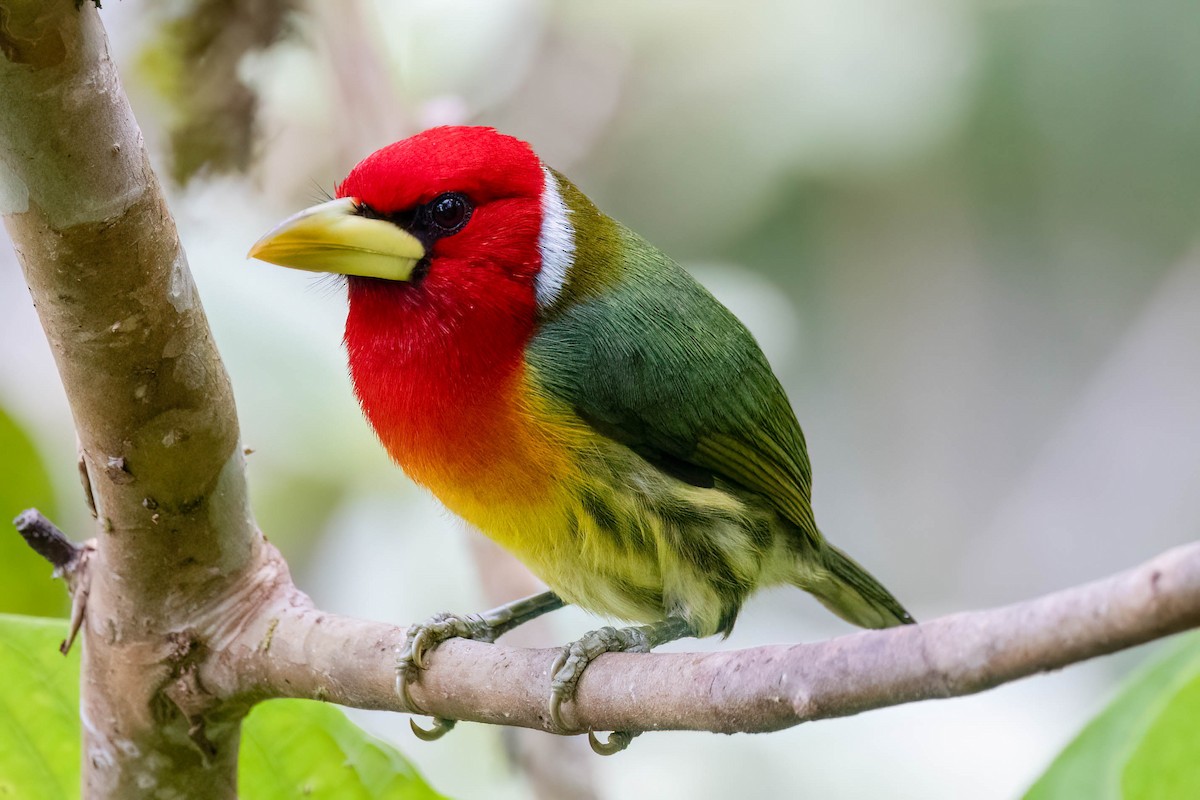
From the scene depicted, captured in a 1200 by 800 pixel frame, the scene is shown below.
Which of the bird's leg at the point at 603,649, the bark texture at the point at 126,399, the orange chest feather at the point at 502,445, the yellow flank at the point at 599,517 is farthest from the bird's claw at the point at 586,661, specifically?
the bark texture at the point at 126,399

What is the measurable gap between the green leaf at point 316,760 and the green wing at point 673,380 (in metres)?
0.59

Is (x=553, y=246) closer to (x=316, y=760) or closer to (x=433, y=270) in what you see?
(x=433, y=270)

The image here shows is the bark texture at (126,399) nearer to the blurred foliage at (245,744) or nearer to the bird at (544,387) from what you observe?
the blurred foliage at (245,744)

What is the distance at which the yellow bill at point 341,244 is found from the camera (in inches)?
71.6

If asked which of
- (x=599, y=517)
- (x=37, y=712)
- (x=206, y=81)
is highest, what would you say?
(x=206, y=81)

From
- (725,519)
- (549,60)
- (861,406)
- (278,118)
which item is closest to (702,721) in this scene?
(725,519)

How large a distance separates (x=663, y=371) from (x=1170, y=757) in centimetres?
94

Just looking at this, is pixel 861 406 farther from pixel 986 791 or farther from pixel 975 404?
pixel 986 791

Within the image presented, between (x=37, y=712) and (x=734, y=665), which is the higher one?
(x=734, y=665)

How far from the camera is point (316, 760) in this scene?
6.23 feet

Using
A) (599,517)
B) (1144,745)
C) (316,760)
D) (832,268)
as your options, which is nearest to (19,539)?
(316,760)

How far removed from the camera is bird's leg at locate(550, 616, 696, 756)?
1.60m

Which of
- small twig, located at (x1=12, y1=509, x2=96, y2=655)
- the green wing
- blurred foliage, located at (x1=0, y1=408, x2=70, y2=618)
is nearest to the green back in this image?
the green wing

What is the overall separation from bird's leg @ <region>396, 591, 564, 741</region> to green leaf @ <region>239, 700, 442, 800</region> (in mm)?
111
